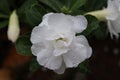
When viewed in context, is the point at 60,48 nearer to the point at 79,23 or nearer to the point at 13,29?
the point at 79,23

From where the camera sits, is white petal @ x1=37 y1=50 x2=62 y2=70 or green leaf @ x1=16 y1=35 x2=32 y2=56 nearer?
white petal @ x1=37 y1=50 x2=62 y2=70

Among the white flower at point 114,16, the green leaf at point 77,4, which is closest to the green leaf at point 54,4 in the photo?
the green leaf at point 77,4

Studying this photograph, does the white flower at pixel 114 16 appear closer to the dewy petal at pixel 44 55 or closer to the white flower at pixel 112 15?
the white flower at pixel 112 15

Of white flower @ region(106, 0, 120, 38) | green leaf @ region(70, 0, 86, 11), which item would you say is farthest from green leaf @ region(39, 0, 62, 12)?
white flower @ region(106, 0, 120, 38)

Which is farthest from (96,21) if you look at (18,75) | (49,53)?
(18,75)

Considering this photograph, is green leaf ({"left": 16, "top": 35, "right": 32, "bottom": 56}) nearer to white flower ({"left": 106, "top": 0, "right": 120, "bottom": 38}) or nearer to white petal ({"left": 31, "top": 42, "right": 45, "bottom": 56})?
white petal ({"left": 31, "top": 42, "right": 45, "bottom": 56})

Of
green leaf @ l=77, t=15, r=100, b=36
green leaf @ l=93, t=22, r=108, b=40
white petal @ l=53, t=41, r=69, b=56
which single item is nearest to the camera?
white petal @ l=53, t=41, r=69, b=56

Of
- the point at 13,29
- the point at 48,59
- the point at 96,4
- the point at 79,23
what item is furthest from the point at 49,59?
the point at 96,4
